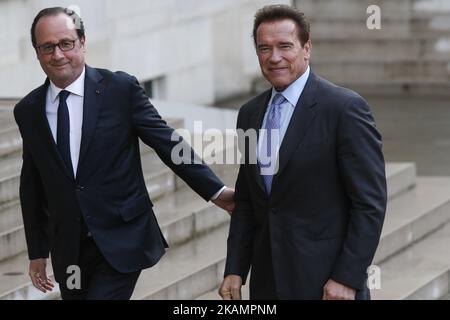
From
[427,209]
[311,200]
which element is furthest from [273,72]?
[427,209]

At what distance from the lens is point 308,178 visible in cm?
463

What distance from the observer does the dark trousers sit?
16.8 ft

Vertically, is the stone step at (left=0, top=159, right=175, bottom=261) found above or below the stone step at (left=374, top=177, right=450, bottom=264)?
above

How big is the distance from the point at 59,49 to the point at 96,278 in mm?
968

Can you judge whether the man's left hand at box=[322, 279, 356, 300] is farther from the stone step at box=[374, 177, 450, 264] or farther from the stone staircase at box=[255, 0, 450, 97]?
the stone staircase at box=[255, 0, 450, 97]

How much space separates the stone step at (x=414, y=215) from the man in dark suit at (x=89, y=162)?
342 centimetres

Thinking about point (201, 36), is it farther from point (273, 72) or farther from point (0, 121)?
point (273, 72)

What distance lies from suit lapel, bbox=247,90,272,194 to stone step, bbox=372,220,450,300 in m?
2.99

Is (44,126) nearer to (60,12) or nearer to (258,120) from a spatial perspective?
(60,12)

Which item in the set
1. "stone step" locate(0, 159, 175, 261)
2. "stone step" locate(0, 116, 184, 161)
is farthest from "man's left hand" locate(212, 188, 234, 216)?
"stone step" locate(0, 116, 184, 161)

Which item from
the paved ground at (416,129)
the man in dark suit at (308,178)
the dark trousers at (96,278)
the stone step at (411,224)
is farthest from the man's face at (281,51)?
the paved ground at (416,129)

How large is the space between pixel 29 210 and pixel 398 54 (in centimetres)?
1088
